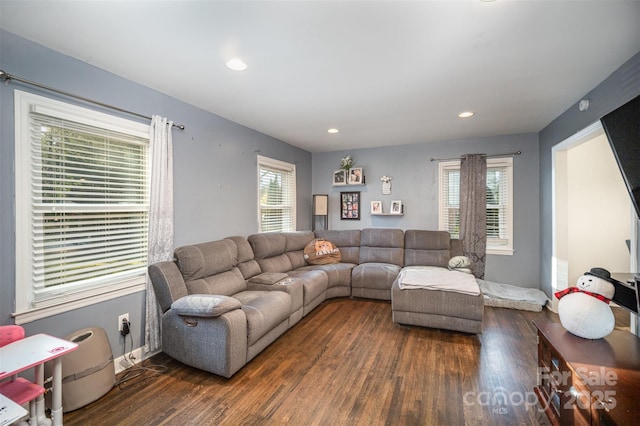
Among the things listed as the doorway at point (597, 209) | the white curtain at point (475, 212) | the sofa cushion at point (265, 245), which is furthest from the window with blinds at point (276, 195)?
the doorway at point (597, 209)

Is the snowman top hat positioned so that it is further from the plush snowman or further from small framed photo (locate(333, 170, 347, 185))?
small framed photo (locate(333, 170, 347, 185))

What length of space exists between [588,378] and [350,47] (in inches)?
90.0

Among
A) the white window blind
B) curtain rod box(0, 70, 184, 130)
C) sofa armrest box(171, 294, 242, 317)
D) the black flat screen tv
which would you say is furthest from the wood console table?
curtain rod box(0, 70, 184, 130)

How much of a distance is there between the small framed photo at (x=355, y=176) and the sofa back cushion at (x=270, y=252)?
6.23 ft

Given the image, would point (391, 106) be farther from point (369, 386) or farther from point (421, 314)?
point (369, 386)

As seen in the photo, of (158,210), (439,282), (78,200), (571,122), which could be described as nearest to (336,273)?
(439,282)

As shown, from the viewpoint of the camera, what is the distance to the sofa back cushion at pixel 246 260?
126 inches

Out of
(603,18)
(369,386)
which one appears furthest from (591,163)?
(369,386)

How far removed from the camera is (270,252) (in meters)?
3.68

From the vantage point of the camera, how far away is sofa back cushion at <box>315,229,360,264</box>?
15.1ft

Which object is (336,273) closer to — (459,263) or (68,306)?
(459,263)

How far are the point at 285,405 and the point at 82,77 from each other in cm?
287

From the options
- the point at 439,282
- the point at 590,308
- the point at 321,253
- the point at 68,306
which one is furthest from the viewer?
the point at 321,253

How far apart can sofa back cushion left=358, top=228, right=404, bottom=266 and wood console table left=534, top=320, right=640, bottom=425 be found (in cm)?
251
